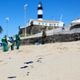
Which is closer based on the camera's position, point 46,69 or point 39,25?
point 46,69

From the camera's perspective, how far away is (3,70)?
11.9 meters

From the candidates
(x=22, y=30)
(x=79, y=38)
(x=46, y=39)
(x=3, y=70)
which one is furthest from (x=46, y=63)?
(x=22, y=30)

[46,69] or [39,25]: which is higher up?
[39,25]

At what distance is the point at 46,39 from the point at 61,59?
14.4 meters

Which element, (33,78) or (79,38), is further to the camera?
(79,38)

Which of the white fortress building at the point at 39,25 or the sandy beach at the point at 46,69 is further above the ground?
the white fortress building at the point at 39,25

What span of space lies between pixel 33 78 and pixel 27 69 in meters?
1.35

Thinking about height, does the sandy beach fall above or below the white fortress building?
below

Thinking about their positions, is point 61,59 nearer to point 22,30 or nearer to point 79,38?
point 79,38

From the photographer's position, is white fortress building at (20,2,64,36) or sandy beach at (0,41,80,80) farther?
white fortress building at (20,2,64,36)

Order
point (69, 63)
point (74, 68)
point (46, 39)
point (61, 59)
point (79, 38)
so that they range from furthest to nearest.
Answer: point (46, 39)
point (79, 38)
point (61, 59)
point (69, 63)
point (74, 68)

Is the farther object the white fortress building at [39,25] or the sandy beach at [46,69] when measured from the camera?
the white fortress building at [39,25]

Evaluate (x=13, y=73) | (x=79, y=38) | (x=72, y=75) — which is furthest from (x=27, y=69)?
(x=79, y=38)

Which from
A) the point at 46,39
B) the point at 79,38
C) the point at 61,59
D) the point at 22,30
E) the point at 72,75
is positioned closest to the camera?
the point at 72,75
